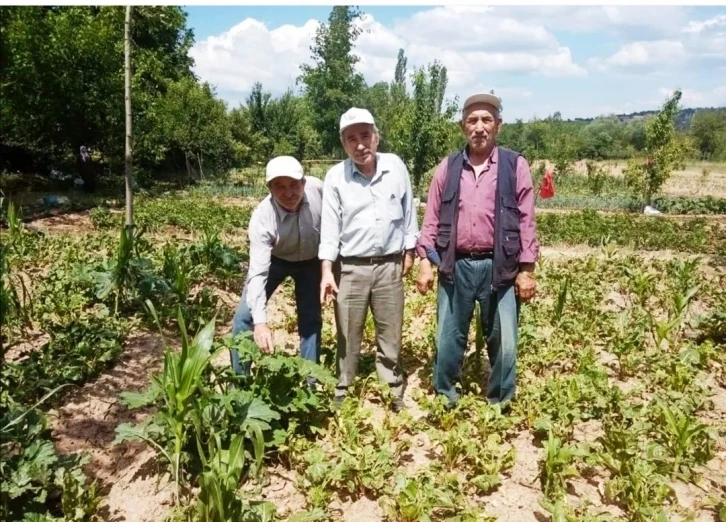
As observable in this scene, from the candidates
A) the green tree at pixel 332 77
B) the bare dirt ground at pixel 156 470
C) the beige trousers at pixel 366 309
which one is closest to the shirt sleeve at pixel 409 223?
the beige trousers at pixel 366 309

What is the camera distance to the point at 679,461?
270 cm

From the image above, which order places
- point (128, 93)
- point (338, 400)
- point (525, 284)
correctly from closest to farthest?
point (525, 284) < point (338, 400) < point (128, 93)

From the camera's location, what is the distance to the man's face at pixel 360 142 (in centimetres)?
278

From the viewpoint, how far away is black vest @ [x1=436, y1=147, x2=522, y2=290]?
2.83m

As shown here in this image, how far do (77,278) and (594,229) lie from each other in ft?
30.2

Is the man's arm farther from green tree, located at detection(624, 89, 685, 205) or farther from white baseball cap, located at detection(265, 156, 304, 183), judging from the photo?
green tree, located at detection(624, 89, 685, 205)

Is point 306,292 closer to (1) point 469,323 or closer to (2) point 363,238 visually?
(2) point 363,238

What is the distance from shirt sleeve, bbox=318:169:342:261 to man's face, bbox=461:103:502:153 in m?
0.80

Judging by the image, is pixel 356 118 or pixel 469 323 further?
pixel 469 323

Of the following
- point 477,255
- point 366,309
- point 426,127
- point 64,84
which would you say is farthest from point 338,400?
point 426,127

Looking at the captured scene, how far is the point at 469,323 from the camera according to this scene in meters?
3.15

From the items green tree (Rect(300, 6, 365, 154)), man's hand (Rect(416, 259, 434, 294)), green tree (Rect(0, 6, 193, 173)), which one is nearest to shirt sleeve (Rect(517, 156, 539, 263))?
man's hand (Rect(416, 259, 434, 294))

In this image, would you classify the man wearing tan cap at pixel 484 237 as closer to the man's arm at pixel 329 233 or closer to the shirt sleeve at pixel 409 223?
the shirt sleeve at pixel 409 223

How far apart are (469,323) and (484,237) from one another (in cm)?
58
